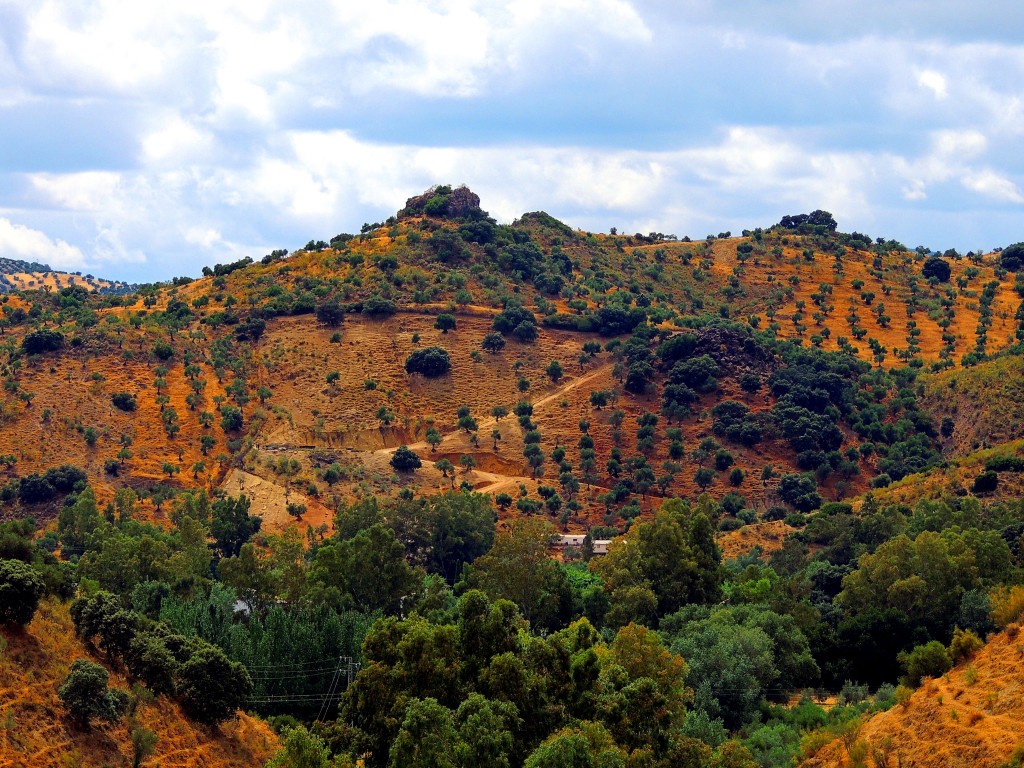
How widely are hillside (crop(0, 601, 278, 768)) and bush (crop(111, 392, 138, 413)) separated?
50.9 metres

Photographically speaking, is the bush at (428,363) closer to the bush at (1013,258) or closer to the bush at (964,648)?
the bush at (964,648)

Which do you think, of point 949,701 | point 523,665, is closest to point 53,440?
point 523,665

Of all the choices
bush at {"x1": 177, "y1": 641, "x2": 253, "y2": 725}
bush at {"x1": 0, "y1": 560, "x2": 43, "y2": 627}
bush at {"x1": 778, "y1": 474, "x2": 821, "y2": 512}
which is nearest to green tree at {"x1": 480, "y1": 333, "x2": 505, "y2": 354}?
bush at {"x1": 778, "y1": 474, "x2": 821, "y2": 512}

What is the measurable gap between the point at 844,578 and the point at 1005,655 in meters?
22.8

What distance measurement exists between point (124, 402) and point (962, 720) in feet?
231

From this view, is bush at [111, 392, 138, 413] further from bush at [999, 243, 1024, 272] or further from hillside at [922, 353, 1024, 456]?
bush at [999, 243, 1024, 272]

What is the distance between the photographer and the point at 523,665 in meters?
36.6

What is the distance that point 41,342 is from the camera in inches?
3853

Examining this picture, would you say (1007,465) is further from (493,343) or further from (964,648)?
(493,343)

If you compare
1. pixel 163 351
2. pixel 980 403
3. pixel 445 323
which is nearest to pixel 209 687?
pixel 163 351

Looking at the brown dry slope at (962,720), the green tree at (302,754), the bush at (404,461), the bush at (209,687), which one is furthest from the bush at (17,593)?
the bush at (404,461)

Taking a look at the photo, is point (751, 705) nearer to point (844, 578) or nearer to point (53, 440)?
point (844, 578)

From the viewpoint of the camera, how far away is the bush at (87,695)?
37.7 m

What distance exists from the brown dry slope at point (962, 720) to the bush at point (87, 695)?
20912 millimetres
